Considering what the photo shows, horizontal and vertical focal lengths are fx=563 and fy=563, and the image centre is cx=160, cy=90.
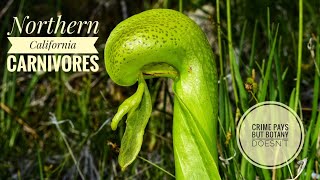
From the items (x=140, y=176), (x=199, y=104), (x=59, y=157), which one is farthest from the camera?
(x=59, y=157)

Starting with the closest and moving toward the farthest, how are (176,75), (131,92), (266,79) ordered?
(176,75)
(266,79)
(131,92)

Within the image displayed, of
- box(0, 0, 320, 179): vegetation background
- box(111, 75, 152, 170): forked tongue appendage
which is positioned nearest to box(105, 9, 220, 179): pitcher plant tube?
box(111, 75, 152, 170): forked tongue appendage

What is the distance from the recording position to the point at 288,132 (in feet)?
4.19

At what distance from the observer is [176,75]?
1024mm

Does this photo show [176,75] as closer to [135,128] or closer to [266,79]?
[135,128]

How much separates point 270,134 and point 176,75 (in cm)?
Answer: 36

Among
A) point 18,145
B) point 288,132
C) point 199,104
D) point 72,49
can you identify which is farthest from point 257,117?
point 18,145

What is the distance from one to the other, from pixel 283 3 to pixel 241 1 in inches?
6.8

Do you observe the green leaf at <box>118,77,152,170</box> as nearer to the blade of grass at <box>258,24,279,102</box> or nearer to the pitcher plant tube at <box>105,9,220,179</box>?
the pitcher plant tube at <box>105,9,220,179</box>

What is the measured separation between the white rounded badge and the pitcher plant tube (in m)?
0.23

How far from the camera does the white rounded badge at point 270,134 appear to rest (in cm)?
123

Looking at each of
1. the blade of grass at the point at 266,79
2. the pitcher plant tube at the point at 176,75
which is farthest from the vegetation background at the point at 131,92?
the pitcher plant tube at the point at 176,75

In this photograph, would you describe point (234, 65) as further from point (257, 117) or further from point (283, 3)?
point (283, 3)

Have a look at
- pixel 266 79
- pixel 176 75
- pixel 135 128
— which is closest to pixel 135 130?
pixel 135 128
